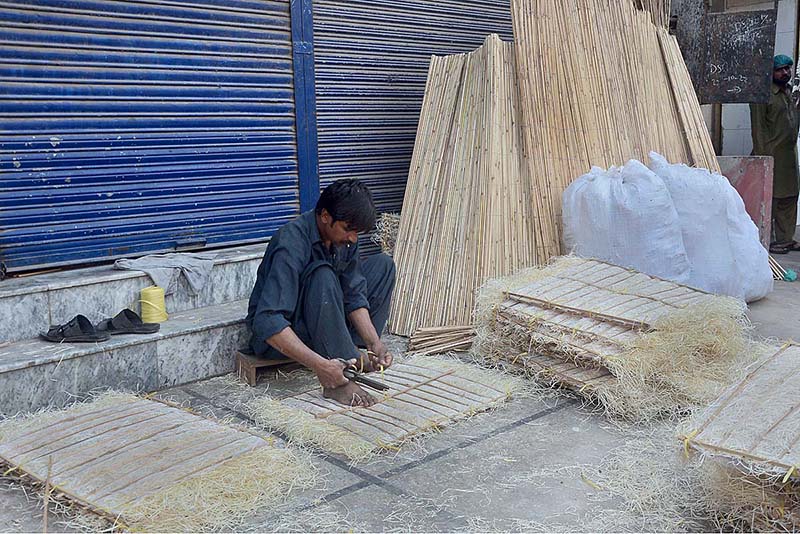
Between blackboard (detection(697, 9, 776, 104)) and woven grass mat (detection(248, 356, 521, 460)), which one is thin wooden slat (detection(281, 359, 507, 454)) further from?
blackboard (detection(697, 9, 776, 104))

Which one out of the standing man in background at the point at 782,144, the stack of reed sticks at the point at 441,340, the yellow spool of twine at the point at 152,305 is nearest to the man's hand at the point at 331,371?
the stack of reed sticks at the point at 441,340

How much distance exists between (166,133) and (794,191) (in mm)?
6117

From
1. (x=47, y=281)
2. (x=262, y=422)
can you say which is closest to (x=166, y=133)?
(x=47, y=281)

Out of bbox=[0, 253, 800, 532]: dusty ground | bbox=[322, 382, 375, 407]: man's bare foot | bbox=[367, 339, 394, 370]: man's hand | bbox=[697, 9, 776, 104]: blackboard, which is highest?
bbox=[697, 9, 776, 104]: blackboard

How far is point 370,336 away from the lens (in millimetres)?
3914

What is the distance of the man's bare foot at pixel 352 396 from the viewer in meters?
3.62

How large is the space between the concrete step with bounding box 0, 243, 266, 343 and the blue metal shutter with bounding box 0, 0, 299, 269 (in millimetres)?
283

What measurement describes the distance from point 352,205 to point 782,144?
6008mm

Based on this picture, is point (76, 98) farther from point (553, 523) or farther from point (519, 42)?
point (553, 523)

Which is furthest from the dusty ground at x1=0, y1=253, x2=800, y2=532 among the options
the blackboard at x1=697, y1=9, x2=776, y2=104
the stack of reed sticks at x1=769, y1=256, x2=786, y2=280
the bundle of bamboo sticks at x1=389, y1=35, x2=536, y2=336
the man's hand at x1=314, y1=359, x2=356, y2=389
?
the blackboard at x1=697, y1=9, x2=776, y2=104

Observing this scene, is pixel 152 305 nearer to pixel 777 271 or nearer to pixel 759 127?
pixel 777 271

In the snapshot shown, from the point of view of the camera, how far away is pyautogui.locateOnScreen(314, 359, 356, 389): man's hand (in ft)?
11.2

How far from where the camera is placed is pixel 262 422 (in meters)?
3.52

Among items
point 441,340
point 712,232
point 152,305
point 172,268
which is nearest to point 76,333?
point 152,305
